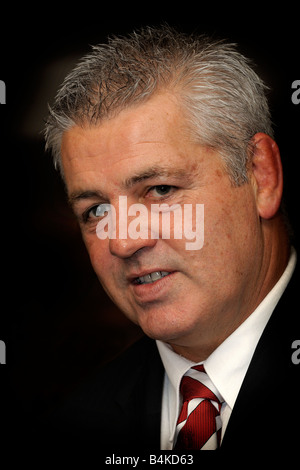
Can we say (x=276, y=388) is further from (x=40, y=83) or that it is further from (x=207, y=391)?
(x=40, y=83)

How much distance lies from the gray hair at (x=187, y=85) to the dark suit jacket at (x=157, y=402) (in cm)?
31

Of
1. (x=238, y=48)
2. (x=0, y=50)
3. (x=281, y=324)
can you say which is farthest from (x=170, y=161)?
(x=0, y=50)

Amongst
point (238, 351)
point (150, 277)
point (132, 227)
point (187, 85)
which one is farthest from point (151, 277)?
point (187, 85)

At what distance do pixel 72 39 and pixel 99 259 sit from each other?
44 cm

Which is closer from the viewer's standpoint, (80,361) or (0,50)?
(0,50)

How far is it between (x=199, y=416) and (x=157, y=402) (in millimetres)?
141

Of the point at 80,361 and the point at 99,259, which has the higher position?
the point at 99,259

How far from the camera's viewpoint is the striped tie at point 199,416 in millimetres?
1196

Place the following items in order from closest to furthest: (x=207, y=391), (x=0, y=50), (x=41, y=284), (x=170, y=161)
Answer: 1. (x=170, y=161)
2. (x=207, y=391)
3. (x=0, y=50)
4. (x=41, y=284)

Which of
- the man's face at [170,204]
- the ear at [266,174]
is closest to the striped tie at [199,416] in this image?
the man's face at [170,204]

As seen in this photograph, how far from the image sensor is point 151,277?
3.87 feet

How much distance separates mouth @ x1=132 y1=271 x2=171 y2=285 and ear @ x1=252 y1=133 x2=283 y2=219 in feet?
0.70

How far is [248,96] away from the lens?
3.79 feet

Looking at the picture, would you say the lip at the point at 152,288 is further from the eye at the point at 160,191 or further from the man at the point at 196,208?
the eye at the point at 160,191
